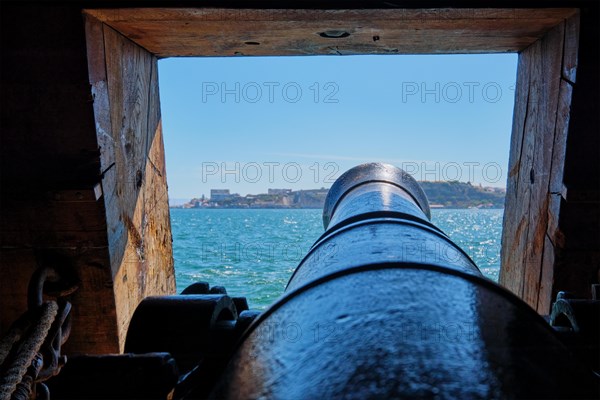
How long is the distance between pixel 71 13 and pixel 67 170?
101 cm

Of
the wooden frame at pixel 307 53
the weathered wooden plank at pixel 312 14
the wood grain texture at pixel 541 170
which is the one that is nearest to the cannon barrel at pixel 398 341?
the weathered wooden plank at pixel 312 14

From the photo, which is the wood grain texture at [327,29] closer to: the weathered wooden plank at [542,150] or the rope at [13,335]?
the weathered wooden plank at [542,150]

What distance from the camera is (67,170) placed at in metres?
3.71

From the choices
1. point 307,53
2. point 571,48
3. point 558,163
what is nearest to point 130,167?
point 307,53

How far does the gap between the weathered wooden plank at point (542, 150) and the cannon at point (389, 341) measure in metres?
2.28

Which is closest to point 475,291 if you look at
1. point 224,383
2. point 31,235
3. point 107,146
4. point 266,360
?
point 266,360

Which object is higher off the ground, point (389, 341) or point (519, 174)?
point (389, 341)

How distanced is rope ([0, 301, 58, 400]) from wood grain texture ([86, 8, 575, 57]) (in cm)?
190

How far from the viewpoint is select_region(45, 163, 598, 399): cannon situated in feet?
4.05

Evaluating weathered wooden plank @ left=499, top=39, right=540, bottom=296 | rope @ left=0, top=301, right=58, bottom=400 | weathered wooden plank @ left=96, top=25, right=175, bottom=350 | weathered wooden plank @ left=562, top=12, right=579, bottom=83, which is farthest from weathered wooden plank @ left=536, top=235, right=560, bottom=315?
rope @ left=0, top=301, right=58, bottom=400

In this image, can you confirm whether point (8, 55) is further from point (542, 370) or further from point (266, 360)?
point (542, 370)

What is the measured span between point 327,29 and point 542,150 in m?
1.99

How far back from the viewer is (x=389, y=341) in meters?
1.36

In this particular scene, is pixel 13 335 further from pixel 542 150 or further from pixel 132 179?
pixel 542 150
